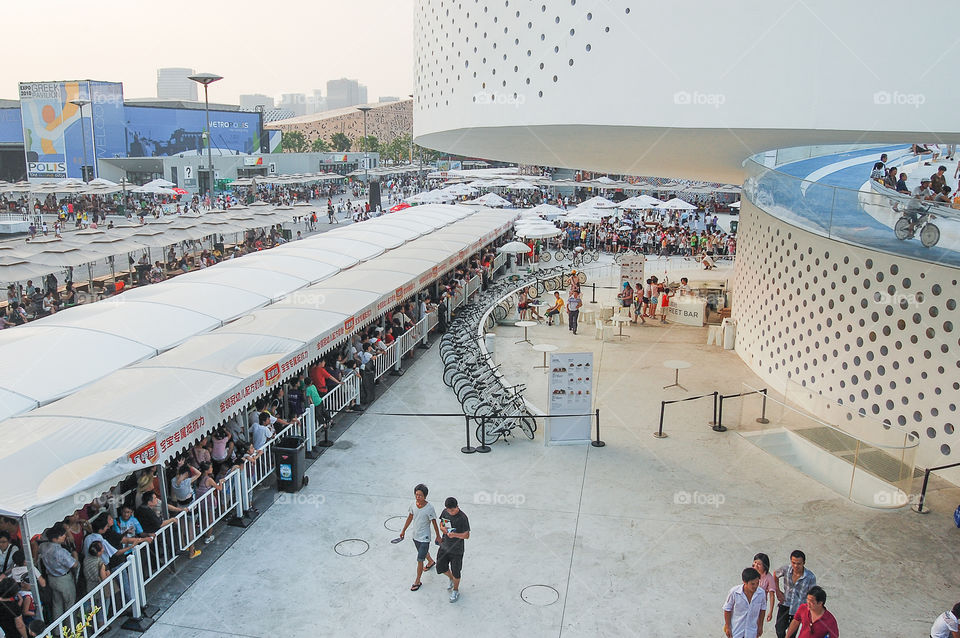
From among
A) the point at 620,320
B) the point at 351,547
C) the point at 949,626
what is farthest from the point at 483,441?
the point at 620,320

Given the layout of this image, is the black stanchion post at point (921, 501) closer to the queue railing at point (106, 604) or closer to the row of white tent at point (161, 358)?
the row of white tent at point (161, 358)

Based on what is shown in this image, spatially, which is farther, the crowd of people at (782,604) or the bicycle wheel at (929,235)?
the bicycle wheel at (929,235)

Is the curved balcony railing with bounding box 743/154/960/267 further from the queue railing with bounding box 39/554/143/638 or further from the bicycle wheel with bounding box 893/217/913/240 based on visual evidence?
the queue railing with bounding box 39/554/143/638

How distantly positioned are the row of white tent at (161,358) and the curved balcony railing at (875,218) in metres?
8.45

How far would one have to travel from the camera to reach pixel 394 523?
9.84 metres

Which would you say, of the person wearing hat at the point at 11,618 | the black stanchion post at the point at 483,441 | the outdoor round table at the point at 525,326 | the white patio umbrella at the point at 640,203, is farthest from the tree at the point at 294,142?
the person wearing hat at the point at 11,618

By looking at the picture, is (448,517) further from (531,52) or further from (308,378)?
(531,52)

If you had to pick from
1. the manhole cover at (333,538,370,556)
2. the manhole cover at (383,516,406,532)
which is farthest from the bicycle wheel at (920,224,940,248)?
the manhole cover at (333,538,370,556)

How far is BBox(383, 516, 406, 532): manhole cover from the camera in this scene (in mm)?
9719

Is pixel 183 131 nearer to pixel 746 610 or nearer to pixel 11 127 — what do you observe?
pixel 11 127

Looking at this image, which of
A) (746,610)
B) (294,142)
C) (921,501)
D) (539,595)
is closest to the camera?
(746,610)

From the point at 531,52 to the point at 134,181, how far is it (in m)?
66.9

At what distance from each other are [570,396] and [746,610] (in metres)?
6.15

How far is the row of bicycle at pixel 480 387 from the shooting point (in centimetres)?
1277
